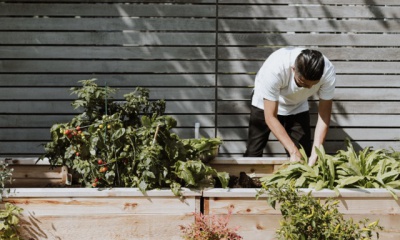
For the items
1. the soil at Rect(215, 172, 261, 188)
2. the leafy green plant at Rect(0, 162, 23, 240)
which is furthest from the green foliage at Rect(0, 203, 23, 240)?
the soil at Rect(215, 172, 261, 188)

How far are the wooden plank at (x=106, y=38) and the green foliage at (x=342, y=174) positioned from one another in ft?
6.44

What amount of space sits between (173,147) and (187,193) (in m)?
0.39

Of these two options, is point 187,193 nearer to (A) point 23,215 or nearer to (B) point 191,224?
(B) point 191,224

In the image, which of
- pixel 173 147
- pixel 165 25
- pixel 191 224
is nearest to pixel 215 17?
pixel 165 25

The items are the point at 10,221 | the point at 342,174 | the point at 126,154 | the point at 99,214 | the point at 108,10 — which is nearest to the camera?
the point at 10,221

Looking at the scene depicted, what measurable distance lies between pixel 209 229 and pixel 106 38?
2758 millimetres

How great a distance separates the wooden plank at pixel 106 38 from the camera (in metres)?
5.58

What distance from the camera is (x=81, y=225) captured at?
386 centimetres

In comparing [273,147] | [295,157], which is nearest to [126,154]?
[295,157]

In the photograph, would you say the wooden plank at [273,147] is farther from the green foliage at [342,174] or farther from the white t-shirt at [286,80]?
the green foliage at [342,174]

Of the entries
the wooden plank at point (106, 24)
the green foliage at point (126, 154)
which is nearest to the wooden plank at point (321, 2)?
the wooden plank at point (106, 24)

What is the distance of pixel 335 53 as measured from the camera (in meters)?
5.73

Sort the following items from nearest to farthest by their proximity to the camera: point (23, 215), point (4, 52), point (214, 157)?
point (23, 215), point (214, 157), point (4, 52)

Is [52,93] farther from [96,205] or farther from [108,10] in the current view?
[96,205]
